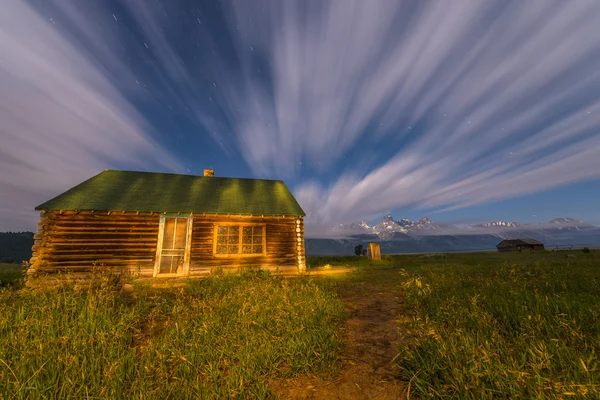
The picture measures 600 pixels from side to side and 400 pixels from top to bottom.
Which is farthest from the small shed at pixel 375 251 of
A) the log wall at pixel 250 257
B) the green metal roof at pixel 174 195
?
the log wall at pixel 250 257

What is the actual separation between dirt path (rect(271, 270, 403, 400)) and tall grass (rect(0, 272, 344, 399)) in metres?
0.18

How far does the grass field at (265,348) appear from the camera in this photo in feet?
8.74

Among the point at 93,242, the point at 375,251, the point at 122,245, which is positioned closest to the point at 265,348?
the point at 122,245

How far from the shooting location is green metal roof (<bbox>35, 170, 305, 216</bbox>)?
42.4 ft

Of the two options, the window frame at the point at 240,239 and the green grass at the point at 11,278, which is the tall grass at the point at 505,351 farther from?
the green grass at the point at 11,278

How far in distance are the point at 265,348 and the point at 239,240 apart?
10930 mm

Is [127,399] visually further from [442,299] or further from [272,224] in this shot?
[272,224]

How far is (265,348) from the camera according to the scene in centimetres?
376

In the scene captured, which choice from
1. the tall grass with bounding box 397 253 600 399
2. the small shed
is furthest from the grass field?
the small shed

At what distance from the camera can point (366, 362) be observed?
12.4 feet

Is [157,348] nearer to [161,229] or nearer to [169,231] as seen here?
[161,229]

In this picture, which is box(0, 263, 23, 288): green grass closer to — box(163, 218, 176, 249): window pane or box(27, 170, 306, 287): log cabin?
box(27, 170, 306, 287): log cabin

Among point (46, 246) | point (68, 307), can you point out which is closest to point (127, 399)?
point (68, 307)

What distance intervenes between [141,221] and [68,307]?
936cm
